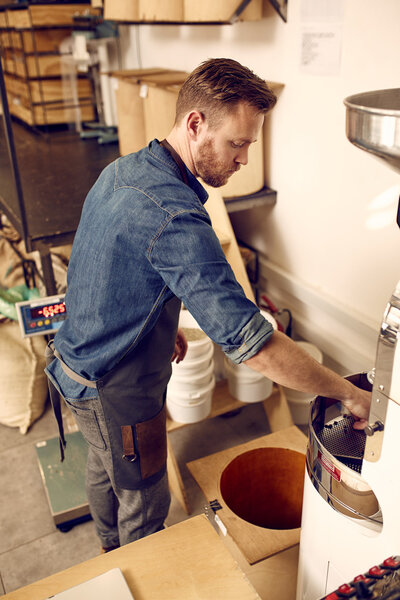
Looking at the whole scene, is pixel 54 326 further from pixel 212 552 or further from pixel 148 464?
pixel 212 552

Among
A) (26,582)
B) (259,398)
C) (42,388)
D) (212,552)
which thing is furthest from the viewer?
(42,388)

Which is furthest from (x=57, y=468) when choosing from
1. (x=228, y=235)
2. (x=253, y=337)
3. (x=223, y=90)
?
(x=223, y=90)

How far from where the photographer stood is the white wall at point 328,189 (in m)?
1.98

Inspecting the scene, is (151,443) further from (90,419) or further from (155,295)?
(155,295)

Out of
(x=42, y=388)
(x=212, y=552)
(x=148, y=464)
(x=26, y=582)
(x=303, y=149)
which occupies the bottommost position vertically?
(x=26, y=582)

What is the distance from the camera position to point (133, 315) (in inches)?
52.1

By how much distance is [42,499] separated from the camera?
2.30 meters

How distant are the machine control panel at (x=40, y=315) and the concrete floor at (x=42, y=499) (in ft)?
2.51

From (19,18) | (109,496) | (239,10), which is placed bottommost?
(109,496)

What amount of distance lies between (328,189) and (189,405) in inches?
44.4

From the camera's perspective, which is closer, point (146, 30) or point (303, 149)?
point (303, 149)

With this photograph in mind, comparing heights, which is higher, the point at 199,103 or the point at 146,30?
the point at 146,30

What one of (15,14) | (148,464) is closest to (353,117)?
(148,464)

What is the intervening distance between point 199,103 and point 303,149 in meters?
1.25
